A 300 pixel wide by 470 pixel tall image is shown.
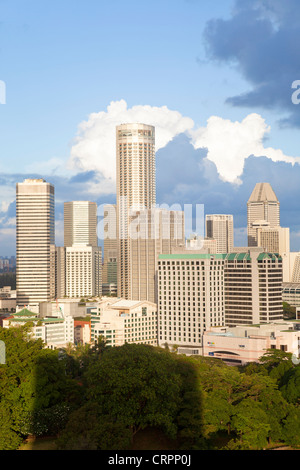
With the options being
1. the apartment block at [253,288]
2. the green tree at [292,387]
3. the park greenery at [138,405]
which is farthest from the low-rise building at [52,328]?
the green tree at [292,387]

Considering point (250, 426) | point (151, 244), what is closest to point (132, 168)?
point (151, 244)

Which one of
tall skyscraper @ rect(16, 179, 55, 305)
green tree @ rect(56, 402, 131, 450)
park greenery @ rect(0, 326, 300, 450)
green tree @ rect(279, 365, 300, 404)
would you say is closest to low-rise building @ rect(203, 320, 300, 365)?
green tree @ rect(279, 365, 300, 404)

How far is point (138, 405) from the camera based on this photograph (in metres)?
34.4

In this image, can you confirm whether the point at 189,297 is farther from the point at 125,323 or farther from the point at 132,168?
the point at 132,168

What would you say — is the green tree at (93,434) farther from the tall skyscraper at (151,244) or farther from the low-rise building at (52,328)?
the tall skyscraper at (151,244)

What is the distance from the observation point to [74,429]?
105 feet

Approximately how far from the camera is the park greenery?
33156 mm

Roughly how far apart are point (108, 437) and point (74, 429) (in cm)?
198

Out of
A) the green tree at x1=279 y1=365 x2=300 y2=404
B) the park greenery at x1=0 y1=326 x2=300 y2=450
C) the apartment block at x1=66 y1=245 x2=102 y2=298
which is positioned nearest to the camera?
the park greenery at x1=0 y1=326 x2=300 y2=450

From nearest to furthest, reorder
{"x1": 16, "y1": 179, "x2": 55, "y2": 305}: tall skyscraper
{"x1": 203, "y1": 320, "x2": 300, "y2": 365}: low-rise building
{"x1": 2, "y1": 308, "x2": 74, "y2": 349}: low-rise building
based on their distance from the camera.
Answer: {"x1": 203, "y1": 320, "x2": 300, "y2": 365}: low-rise building < {"x1": 2, "y1": 308, "x2": 74, "y2": 349}: low-rise building < {"x1": 16, "y1": 179, "x2": 55, "y2": 305}: tall skyscraper

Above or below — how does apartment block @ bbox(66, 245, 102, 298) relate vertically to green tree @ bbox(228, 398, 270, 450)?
above

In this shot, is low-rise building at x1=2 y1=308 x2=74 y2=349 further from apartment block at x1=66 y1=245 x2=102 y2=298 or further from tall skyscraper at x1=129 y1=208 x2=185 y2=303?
apartment block at x1=66 y1=245 x2=102 y2=298
